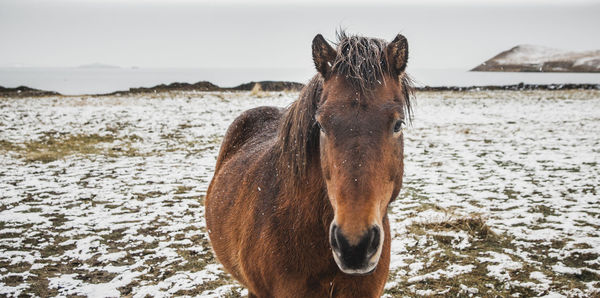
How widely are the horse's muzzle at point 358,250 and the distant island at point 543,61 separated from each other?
85.4m

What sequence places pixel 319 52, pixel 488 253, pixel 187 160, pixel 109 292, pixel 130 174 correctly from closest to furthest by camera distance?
1. pixel 319 52
2. pixel 109 292
3. pixel 488 253
4. pixel 130 174
5. pixel 187 160

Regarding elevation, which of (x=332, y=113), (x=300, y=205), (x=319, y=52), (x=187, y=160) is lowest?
(x=187, y=160)

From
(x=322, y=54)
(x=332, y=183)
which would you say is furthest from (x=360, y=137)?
(x=322, y=54)

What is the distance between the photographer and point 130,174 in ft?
26.6

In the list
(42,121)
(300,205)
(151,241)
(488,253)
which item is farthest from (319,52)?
(42,121)

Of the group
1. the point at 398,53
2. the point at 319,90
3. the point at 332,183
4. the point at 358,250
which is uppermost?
the point at 398,53

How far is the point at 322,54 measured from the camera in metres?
1.96

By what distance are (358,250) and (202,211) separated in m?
4.93

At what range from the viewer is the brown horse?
1576 mm

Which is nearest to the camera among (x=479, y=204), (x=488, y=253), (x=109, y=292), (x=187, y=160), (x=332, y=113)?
(x=332, y=113)

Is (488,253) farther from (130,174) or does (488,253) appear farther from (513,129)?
(513,129)

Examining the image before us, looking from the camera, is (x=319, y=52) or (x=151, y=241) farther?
(x=151, y=241)

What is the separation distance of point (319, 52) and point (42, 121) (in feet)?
50.9

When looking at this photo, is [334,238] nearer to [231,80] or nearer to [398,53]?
[398,53]
